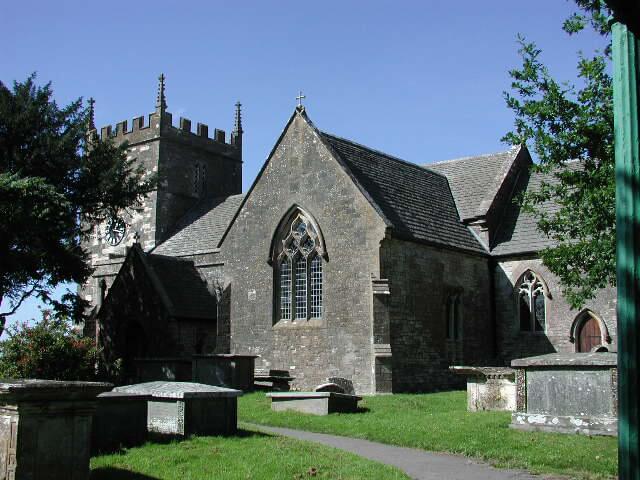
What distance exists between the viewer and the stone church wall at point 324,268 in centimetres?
2480

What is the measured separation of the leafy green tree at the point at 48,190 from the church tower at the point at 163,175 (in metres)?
14.3

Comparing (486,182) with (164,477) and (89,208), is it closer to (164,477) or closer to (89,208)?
(89,208)

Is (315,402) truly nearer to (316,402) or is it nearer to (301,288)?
(316,402)

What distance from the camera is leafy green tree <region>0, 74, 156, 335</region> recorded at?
2259 centimetres

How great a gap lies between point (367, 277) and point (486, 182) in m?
9.83

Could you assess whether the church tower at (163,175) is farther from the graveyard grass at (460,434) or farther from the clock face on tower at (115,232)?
the graveyard grass at (460,434)

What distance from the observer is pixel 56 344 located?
23.5 metres

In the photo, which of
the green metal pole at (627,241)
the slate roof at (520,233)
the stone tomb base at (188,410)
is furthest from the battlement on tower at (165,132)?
the green metal pole at (627,241)

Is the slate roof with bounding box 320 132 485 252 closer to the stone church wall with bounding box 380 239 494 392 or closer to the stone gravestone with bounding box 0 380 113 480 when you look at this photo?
the stone church wall with bounding box 380 239 494 392

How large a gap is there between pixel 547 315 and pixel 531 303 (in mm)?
814

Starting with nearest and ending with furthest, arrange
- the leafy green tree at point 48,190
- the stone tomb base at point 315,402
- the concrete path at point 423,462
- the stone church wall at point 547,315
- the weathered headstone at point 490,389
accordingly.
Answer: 1. the concrete path at point 423,462
2. the weathered headstone at point 490,389
3. the stone tomb base at point 315,402
4. the leafy green tree at point 48,190
5. the stone church wall at point 547,315

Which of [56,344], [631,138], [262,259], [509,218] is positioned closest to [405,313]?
[262,259]

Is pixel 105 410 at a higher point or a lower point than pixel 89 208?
lower

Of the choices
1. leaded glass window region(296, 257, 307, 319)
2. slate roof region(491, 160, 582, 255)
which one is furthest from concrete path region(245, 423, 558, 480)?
slate roof region(491, 160, 582, 255)
